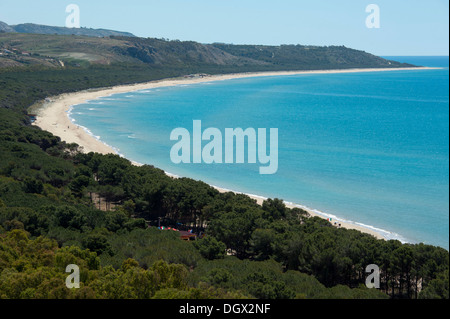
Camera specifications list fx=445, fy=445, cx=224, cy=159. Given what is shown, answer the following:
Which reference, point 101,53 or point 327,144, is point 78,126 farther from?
point 101,53

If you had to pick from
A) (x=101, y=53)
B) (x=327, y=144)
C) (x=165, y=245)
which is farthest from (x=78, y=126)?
(x=101, y=53)

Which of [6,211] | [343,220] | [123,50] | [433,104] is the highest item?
[123,50]

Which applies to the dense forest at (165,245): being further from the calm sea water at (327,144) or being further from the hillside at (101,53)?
the hillside at (101,53)

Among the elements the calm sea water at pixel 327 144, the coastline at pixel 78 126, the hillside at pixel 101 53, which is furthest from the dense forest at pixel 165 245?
the hillside at pixel 101 53

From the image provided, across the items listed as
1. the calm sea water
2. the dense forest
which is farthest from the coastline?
the dense forest
